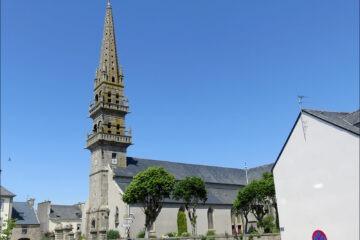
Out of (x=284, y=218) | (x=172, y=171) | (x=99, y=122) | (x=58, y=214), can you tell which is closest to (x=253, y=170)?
(x=172, y=171)

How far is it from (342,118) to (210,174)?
48327 mm

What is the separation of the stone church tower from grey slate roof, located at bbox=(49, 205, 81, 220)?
2372cm

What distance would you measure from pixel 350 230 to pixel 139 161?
4714cm

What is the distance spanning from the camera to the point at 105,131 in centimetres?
6012

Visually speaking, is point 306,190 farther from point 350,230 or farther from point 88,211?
point 88,211

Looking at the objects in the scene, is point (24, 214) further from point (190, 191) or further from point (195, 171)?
point (190, 191)

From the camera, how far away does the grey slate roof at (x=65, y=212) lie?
79.6 metres

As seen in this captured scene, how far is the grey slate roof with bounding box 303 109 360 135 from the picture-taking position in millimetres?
21541

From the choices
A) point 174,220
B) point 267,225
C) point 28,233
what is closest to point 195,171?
point 174,220

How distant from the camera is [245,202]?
51531 mm

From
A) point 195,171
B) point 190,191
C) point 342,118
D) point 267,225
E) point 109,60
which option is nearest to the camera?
point 342,118

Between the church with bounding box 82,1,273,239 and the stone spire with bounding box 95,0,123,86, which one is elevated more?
the stone spire with bounding box 95,0,123,86

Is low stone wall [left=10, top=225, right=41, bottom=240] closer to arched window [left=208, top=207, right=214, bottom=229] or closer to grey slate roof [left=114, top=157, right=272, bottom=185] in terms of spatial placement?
grey slate roof [left=114, top=157, right=272, bottom=185]

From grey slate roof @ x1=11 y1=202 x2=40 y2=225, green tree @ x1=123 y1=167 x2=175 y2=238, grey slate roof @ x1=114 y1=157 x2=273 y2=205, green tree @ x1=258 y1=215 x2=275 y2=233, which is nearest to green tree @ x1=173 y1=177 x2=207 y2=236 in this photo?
green tree @ x1=123 y1=167 x2=175 y2=238
